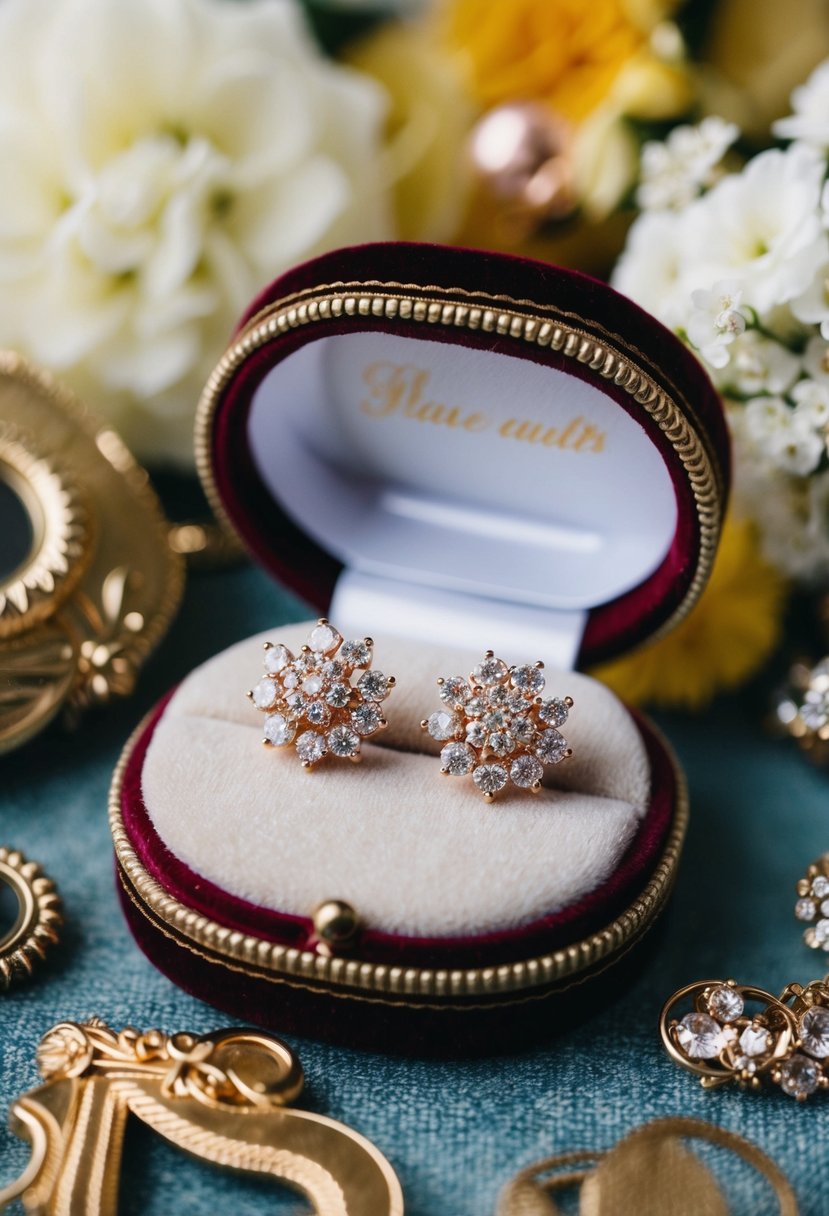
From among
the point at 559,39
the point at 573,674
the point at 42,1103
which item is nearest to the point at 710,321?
the point at 573,674

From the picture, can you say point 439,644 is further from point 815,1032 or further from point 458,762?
point 815,1032

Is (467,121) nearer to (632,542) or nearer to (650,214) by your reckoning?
(650,214)

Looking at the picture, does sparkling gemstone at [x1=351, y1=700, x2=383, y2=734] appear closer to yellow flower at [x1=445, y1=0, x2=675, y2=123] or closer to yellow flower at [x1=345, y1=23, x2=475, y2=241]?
yellow flower at [x1=345, y1=23, x2=475, y2=241]

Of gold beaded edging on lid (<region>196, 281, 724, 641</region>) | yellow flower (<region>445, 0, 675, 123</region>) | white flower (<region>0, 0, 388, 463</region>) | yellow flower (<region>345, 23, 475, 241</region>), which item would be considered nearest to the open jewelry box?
gold beaded edging on lid (<region>196, 281, 724, 641</region>)

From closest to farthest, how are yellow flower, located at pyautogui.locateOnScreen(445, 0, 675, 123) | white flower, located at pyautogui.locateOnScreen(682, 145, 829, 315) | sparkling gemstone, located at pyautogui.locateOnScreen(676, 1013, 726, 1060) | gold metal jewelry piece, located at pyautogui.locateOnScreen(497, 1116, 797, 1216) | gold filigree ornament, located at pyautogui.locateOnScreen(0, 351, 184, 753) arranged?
gold metal jewelry piece, located at pyautogui.locateOnScreen(497, 1116, 797, 1216), sparkling gemstone, located at pyautogui.locateOnScreen(676, 1013, 726, 1060), white flower, located at pyautogui.locateOnScreen(682, 145, 829, 315), gold filigree ornament, located at pyautogui.locateOnScreen(0, 351, 184, 753), yellow flower, located at pyautogui.locateOnScreen(445, 0, 675, 123)

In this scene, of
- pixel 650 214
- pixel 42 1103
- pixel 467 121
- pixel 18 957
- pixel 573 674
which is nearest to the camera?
pixel 42 1103

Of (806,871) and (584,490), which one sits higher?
(584,490)
